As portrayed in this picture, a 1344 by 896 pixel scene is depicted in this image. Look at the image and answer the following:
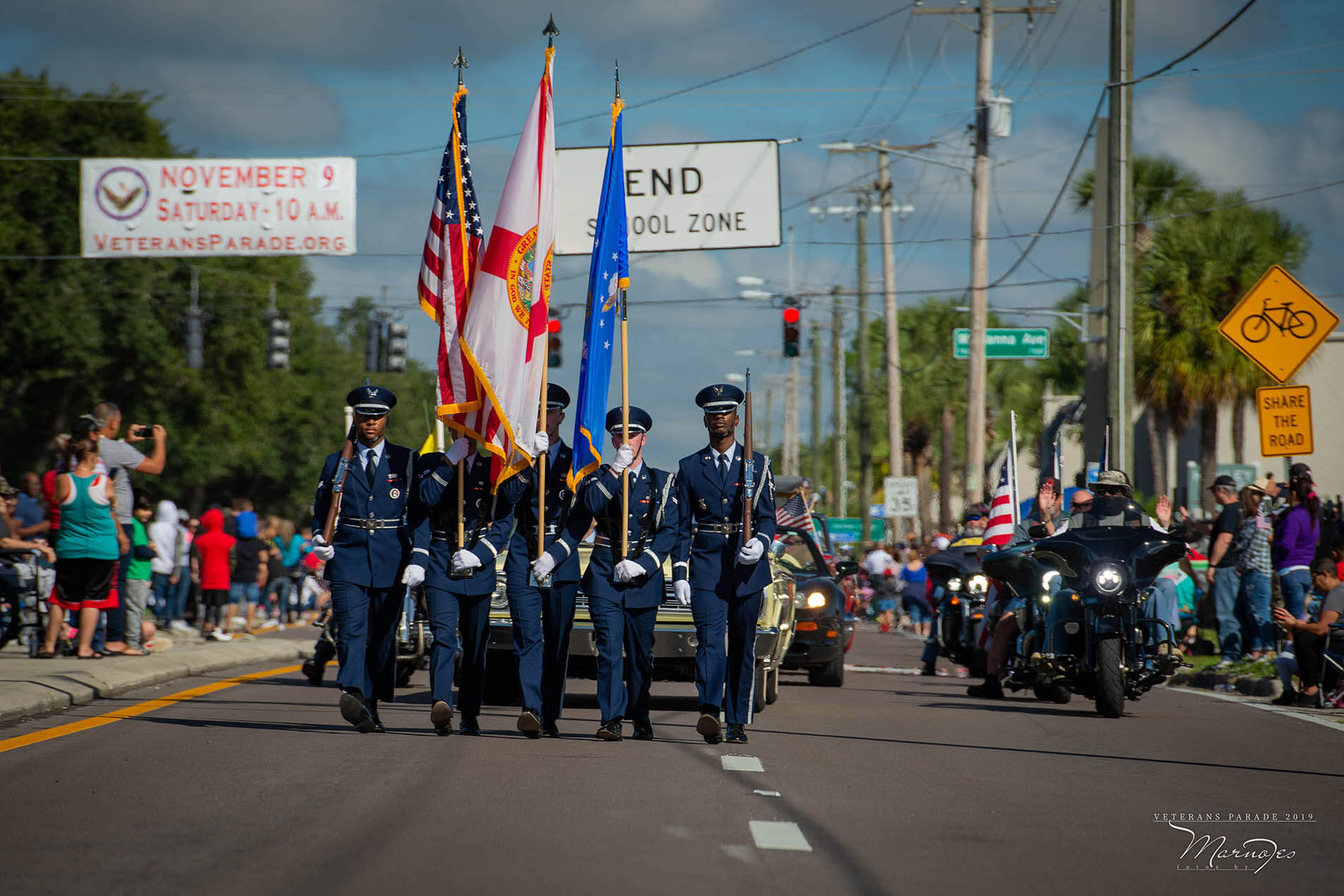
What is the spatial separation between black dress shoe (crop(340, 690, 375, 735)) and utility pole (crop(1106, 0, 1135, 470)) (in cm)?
1352

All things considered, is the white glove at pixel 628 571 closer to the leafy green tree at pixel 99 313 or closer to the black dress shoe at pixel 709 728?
the black dress shoe at pixel 709 728

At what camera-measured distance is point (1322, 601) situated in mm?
14398

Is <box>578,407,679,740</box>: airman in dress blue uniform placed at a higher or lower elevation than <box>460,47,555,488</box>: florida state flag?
lower

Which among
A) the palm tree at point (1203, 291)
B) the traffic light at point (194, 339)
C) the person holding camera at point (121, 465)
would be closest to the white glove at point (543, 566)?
the person holding camera at point (121, 465)

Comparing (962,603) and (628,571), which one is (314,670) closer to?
(628,571)

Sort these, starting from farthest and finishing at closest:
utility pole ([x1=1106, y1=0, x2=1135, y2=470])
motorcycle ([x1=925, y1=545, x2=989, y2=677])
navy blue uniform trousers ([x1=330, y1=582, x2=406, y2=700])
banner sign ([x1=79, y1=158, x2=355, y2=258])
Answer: banner sign ([x1=79, y1=158, x2=355, y2=258]) → utility pole ([x1=1106, y1=0, x2=1135, y2=470]) → motorcycle ([x1=925, y1=545, x2=989, y2=677]) → navy blue uniform trousers ([x1=330, y1=582, x2=406, y2=700])

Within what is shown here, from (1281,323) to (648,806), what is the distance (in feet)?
31.8

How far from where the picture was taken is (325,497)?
11.0 metres

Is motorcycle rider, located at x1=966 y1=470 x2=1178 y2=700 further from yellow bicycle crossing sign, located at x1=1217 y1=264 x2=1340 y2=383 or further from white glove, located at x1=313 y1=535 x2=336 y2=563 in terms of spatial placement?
white glove, located at x1=313 y1=535 x2=336 y2=563

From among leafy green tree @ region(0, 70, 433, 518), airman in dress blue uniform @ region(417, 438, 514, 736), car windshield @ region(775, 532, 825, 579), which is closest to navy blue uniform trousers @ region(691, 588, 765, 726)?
→ airman in dress blue uniform @ region(417, 438, 514, 736)

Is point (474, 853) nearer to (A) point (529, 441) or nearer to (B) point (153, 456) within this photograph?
(A) point (529, 441)

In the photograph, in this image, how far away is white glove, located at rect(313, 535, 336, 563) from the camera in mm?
10609

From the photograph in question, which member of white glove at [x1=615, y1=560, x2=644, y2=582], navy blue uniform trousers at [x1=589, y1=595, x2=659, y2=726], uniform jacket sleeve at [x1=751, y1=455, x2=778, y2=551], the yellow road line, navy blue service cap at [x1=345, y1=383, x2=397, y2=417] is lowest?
the yellow road line

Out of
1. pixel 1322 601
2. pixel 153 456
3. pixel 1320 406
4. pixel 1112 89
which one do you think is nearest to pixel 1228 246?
pixel 1112 89
